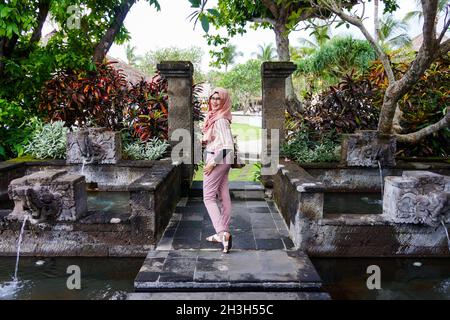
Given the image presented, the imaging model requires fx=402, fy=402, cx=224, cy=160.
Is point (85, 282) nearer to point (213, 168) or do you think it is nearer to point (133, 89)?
point (213, 168)

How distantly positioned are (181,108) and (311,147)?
2.54 m

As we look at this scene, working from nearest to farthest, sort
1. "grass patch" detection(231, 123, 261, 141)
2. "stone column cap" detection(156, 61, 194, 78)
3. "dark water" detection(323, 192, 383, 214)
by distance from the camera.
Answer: "dark water" detection(323, 192, 383, 214)
"stone column cap" detection(156, 61, 194, 78)
"grass patch" detection(231, 123, 261, 141)

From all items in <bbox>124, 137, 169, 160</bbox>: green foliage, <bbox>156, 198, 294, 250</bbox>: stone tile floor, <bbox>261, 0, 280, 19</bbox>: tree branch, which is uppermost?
<bbox>261, 0, 280, 19</bbox>: tree branch

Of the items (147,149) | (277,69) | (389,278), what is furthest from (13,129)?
(389,278)

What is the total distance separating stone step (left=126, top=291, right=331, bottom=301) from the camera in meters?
3.33

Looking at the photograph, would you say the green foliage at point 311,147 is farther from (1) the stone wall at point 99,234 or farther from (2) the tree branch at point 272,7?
(2) the tree branch at point 272,7

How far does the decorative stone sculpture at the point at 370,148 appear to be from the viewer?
21.9 feet

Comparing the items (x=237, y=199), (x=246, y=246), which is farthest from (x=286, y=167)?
(x=246, y=246)

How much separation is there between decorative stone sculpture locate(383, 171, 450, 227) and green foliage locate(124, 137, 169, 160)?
402 centimetres

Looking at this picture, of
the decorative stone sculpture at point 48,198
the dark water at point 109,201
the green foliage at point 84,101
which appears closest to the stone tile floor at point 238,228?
the dark water at point 109,201

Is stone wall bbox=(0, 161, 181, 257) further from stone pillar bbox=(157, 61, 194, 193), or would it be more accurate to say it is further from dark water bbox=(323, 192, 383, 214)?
dark water bbox=(323, 192, 383, 214)

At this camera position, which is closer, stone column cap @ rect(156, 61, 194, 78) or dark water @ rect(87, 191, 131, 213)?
dark water @ rect(87, 191, 131, 213)

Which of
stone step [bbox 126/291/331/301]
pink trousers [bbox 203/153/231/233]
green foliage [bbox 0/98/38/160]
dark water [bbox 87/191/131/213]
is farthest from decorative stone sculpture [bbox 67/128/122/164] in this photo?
stone step [bbox 126/291/331/301]

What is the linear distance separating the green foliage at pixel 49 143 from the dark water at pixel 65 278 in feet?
10.4
